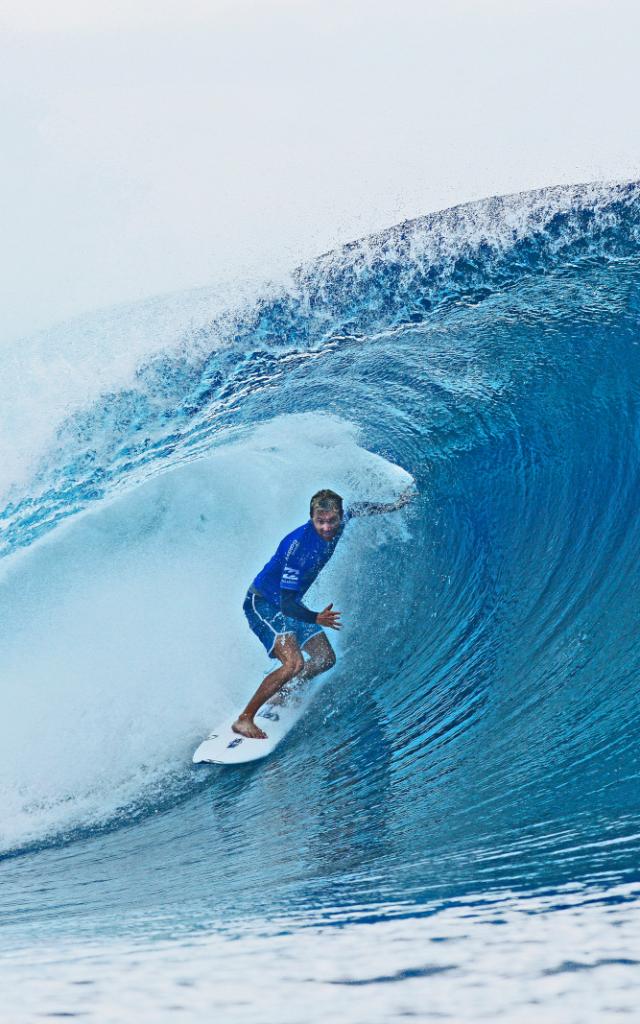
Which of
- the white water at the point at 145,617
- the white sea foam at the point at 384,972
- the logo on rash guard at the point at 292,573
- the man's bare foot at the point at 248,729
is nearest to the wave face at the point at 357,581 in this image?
the white water at the point at 145,617

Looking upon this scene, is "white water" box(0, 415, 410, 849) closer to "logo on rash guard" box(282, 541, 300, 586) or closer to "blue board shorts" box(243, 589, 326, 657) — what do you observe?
"blue board shorts" box(243, 589, 326, 657)

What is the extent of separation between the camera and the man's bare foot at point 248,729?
5387 millimetres

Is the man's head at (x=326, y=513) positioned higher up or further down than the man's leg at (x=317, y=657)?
higher up

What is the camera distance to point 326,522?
5125mm

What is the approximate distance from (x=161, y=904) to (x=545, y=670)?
2470 millimetres

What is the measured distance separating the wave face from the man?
1.04ft

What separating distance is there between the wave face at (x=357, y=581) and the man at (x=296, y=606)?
316 millimetres

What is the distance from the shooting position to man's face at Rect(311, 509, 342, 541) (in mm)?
5102

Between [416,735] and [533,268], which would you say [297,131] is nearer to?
[533,268]

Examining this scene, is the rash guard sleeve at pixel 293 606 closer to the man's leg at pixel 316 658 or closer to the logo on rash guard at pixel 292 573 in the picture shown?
the logo on rash guard at pixel 292 573

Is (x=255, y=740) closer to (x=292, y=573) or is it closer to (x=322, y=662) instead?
(x=322, y=662)

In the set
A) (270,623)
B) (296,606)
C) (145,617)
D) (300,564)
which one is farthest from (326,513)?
(145,617)

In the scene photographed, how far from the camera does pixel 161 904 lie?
3.77 meters

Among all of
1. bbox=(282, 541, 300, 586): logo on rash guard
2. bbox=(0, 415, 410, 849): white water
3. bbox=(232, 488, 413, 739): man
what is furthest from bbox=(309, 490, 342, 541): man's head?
bbox=(0, 415, 410, 849): white water
